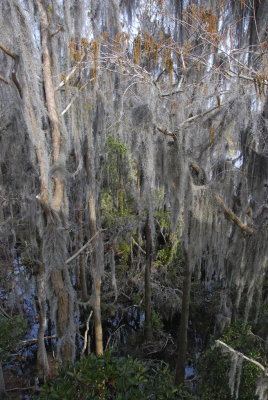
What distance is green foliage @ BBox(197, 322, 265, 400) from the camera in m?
4.06

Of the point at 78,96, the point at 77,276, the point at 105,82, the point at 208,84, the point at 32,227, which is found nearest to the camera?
the point at 208,84

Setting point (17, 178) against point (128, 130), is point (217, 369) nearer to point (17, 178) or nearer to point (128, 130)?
point (128, 130)

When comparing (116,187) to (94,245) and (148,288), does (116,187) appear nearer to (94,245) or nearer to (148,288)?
(148,288)

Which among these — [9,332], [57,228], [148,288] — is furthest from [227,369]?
[9,332]

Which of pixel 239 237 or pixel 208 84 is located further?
pixel 239 237

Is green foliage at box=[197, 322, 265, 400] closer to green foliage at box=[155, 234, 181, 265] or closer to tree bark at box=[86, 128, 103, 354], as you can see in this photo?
tree bark at box=[86, 128, 103, 354]

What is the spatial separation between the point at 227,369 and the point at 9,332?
13.7ft

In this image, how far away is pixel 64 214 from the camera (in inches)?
157

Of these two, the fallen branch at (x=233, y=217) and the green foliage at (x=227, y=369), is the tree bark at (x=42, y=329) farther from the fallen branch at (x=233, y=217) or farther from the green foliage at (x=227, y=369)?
the fallen branch at (x=233, y=217)

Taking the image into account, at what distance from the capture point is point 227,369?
169 inches

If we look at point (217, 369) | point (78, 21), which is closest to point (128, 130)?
point (78, 21)

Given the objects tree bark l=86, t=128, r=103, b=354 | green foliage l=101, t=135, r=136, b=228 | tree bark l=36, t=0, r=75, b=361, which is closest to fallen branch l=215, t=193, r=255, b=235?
tree bark l=36, t=0, r=75, b=361

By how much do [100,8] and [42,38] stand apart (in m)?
2.74

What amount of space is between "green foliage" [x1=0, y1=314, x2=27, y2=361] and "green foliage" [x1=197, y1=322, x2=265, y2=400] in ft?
11.9
